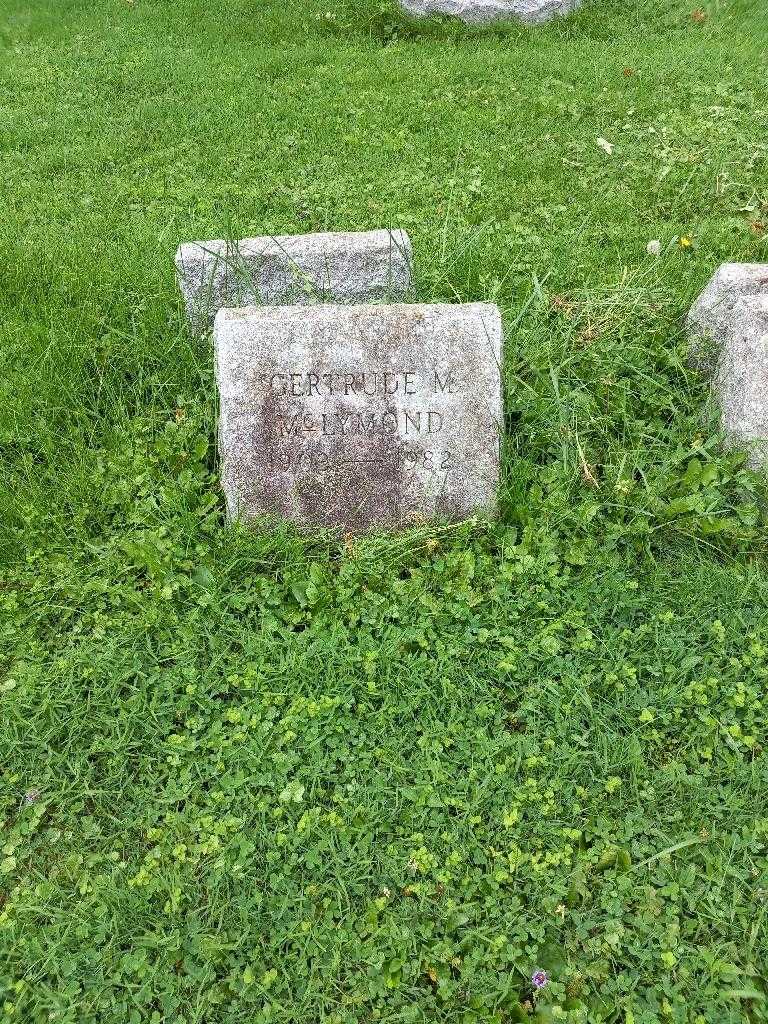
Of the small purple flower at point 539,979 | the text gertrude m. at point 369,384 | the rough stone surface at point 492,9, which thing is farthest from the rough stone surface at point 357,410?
the rough stone surface at point 492,9

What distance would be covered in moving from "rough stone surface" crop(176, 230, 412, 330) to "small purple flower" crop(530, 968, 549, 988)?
104 inches

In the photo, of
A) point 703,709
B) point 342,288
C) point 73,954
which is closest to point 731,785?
point 703,709

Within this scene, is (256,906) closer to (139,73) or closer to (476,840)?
(476,840)

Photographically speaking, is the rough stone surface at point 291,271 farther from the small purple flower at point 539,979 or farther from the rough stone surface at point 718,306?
the small purple flower at point 539,979

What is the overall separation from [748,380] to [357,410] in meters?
1.51

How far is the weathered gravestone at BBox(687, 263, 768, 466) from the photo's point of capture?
3.04m

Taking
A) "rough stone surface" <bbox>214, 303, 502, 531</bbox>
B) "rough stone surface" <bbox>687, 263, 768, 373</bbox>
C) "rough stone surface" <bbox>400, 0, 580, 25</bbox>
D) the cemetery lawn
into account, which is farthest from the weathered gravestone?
"rough stone surface" <bbox>400, 0, 580, 25</bbox>

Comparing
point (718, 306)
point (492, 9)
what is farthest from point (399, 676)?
point (492, 9)

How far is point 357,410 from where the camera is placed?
2.99 meters

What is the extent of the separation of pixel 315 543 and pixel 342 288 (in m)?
1.23

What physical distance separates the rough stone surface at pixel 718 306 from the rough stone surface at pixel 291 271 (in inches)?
49.9

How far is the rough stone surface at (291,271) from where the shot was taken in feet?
11.3

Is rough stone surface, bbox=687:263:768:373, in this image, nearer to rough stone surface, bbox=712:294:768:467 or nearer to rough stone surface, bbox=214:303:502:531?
rough stone surface, bbox=712:294:768:467

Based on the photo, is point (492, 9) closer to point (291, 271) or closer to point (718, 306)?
point (291, 271)
